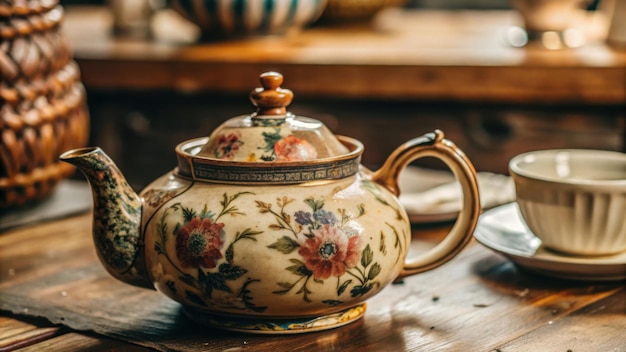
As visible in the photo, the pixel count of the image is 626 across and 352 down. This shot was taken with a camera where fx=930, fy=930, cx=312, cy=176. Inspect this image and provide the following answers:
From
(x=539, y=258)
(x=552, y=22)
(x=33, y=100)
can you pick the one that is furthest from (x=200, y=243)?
(x=552, y=22)

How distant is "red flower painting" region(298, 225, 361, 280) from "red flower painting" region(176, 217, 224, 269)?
2.4 inches

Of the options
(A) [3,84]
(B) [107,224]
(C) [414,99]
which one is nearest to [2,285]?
(B) [107,224]

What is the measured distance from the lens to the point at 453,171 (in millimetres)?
736

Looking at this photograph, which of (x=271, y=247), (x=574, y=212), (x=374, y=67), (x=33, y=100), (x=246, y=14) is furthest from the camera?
(x=246, y=14)

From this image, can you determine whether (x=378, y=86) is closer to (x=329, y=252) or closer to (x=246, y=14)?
(x=246, y=14)

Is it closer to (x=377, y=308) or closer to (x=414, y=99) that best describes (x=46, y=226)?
(x=377, y=308)

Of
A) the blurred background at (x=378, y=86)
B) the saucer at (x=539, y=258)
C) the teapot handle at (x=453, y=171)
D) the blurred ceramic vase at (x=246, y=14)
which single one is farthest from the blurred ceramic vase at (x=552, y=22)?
the teapot handle at (x=453, y=171)

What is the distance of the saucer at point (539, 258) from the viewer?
81 centimetres

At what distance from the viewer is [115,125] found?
2.10 metres

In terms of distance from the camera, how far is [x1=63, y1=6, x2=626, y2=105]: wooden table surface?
1806mm

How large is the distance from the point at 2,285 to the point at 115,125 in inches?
50.4

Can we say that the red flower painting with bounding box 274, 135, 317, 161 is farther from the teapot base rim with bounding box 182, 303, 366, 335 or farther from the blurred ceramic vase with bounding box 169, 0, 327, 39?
the blurred ceramic vase with bounding box 169, 0, 327, 39

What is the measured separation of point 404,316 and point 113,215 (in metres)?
0.24

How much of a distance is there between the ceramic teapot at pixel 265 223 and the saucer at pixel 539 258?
0.13 meters
